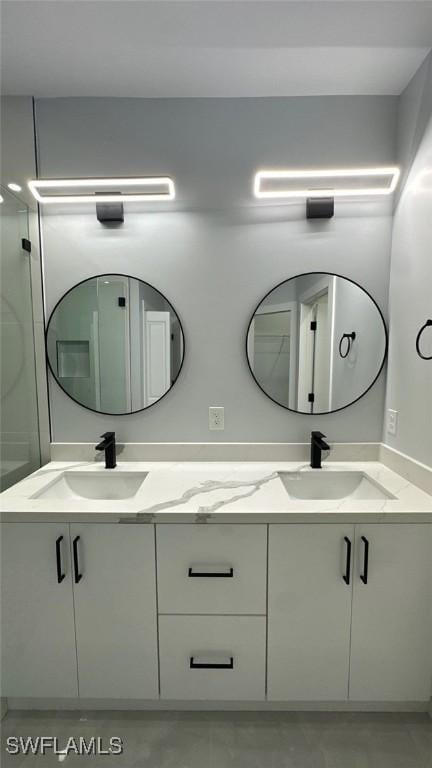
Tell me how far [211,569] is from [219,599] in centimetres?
11

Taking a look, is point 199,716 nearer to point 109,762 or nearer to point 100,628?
point 109,762

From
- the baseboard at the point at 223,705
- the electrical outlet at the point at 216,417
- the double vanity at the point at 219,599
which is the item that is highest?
the electrical outlet at the point at 216,417

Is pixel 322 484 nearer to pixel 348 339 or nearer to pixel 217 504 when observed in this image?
pixel 217 504

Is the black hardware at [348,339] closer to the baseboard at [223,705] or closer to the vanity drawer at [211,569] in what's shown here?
the vanity drawer at [211,569]

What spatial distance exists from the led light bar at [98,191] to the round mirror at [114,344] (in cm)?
35

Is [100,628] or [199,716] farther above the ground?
[100,628]

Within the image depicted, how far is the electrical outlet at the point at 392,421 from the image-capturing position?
4.67ft

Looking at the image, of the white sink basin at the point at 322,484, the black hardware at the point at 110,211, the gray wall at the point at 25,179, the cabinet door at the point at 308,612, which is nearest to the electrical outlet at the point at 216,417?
the white sink basin at the point at 322,484

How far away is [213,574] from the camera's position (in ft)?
3.53

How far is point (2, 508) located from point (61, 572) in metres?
0.31

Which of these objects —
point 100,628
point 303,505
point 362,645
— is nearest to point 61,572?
point 100,628

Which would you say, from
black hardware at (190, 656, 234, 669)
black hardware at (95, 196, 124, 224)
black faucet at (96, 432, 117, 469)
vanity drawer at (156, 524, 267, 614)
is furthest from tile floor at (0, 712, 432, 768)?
black hardware at (95, 196, 124, 224)

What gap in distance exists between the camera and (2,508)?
1.09 m

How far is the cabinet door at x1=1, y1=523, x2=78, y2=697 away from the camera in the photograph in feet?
3.59
